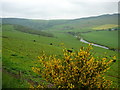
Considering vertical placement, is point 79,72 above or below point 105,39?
below

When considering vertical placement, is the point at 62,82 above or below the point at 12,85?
above

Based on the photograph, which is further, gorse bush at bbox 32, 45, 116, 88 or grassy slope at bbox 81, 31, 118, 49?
grassy slope at bbox 81, 31, 118, 49

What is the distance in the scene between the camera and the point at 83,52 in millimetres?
8961

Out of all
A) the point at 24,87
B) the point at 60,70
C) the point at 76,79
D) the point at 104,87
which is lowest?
the point at 24,87

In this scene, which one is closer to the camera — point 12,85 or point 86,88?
point 86,88

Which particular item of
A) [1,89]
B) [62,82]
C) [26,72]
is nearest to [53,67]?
[62,82]

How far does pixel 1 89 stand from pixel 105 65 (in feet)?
33.7

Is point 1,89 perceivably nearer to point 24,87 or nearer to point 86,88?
point 24,87

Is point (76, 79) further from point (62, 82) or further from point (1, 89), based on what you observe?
point (1, 89)

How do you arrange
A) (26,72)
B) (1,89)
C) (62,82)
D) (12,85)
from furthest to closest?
1. (26,72)
2. (12,85)
3. (1,89)
4. (62,82)

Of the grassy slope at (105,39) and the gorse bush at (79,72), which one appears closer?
the gorse bush at (79,72)

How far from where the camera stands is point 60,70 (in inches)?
355

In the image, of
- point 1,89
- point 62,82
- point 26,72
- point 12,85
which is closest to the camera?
point 62,82

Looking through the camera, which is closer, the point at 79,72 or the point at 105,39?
the point at 79,72
